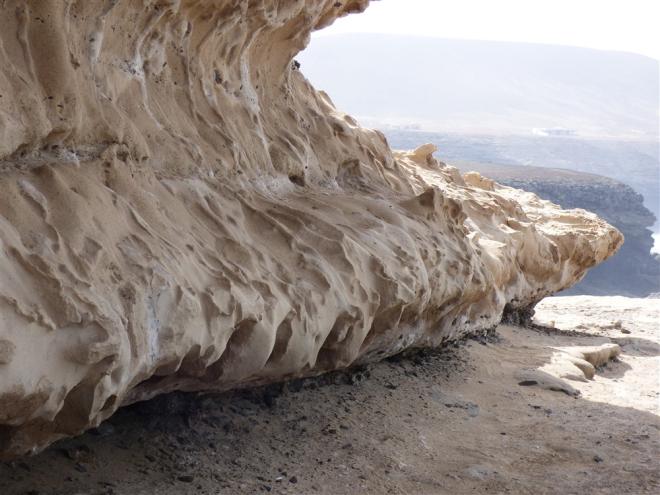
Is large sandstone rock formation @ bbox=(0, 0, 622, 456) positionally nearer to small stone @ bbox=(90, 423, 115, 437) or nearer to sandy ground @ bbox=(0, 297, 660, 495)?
sandy ground @ bbox=(0, 297, 660, 495)

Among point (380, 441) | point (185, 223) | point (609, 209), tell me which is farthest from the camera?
point (609, 209)

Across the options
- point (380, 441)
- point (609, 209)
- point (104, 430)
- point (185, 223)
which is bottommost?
point (609, 209)

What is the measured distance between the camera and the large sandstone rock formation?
2.29 metres

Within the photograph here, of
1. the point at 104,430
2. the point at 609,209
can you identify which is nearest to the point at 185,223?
the point at 104,430

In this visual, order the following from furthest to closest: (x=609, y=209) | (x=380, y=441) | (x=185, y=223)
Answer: (x=609, y=209), (x=380, y=441), (x=185, y=223)

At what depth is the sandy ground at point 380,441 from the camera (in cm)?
300

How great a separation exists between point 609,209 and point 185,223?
21640 millimetres

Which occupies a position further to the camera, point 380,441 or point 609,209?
point 609,209

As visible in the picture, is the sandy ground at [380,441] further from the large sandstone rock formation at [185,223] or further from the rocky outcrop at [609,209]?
the rocky outcrop at [609,209]

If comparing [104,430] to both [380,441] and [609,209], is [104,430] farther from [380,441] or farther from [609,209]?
[609,209]

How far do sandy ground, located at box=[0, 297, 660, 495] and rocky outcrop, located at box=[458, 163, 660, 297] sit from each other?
17.0m

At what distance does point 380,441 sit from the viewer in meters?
A: 3.69

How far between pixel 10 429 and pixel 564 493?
212 centimetres

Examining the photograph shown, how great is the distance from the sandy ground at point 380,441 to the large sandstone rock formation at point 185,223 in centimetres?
28
